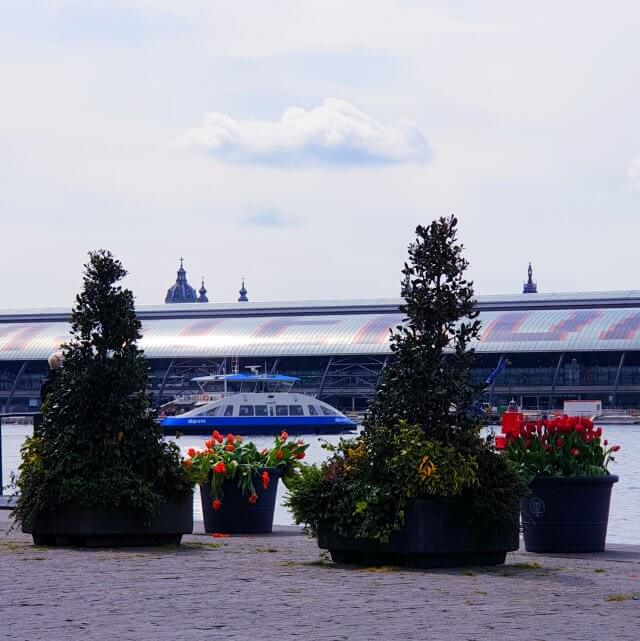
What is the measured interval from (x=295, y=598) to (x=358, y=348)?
413 feet

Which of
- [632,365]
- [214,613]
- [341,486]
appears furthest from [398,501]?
[632,365]

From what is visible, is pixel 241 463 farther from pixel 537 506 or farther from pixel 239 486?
pixel 537 506

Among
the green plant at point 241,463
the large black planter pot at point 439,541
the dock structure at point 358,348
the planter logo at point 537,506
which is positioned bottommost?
the large black planter pot at point 439,541

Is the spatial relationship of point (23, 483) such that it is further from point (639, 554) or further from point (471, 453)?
point (639, 554)

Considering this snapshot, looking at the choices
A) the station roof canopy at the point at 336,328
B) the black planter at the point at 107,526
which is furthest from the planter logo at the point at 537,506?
the station roof canopy at the point at 336,328

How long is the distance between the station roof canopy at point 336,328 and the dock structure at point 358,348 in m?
0.10

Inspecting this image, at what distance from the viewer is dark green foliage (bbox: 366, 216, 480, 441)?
41.2ft

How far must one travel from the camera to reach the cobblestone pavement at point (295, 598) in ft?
29.3

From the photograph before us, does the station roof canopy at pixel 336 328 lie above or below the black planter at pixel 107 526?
above

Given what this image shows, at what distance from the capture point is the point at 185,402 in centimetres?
12662

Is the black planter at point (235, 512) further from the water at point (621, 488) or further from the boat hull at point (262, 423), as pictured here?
the boat hull at point (262, 423)

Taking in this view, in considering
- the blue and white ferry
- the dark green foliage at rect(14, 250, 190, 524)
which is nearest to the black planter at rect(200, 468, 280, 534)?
the dark green foliage at rect(14, 250, 190, 524)

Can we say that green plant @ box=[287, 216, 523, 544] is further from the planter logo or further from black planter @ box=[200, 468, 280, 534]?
black planter @ box=[200, 468, 280, 534]

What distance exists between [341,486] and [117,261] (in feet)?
12.0
